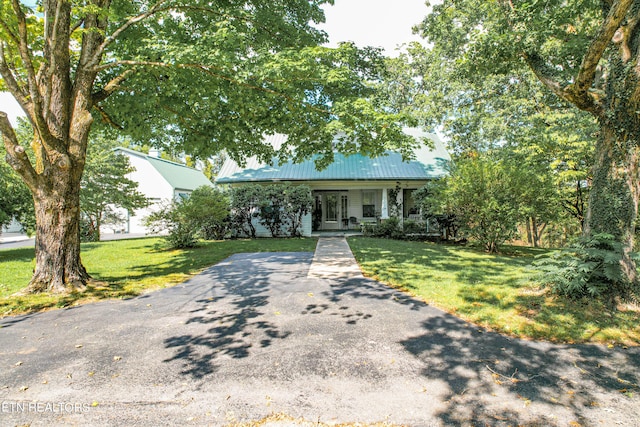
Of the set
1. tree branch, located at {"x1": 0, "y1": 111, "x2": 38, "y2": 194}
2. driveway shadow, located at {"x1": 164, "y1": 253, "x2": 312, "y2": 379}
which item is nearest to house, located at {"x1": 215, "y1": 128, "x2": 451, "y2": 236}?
driveway shadow, located at {"x1": 164, "y1": 253, "x2": 312, "y2": 379}

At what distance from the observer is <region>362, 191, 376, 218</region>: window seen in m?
19.0

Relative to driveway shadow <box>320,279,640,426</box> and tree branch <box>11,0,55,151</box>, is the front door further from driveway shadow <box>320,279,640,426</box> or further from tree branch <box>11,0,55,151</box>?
driveway shadow <box>320,279,640,426</box>

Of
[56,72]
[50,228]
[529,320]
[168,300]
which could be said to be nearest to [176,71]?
[56,72]

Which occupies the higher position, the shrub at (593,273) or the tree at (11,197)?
the tree at (11,197)

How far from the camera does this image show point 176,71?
263 inches

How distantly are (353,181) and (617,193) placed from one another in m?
12.4

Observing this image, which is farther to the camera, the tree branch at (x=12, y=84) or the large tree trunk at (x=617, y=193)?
the tree branch at (x=12, y=84)

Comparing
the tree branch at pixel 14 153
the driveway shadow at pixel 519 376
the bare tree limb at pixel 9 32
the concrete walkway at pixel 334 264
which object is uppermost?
the bare tree limb at pixel 9 32

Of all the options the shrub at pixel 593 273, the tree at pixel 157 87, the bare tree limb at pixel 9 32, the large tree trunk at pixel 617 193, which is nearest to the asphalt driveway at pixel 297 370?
the shrub at pixel 593 273

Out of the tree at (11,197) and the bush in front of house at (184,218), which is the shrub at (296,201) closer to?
the bush in front of house at (184,218)

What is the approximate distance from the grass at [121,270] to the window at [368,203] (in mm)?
7277

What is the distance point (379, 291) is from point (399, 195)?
38.7ft

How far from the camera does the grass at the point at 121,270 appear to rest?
5555 millimetres

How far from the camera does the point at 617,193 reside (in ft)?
15.7
